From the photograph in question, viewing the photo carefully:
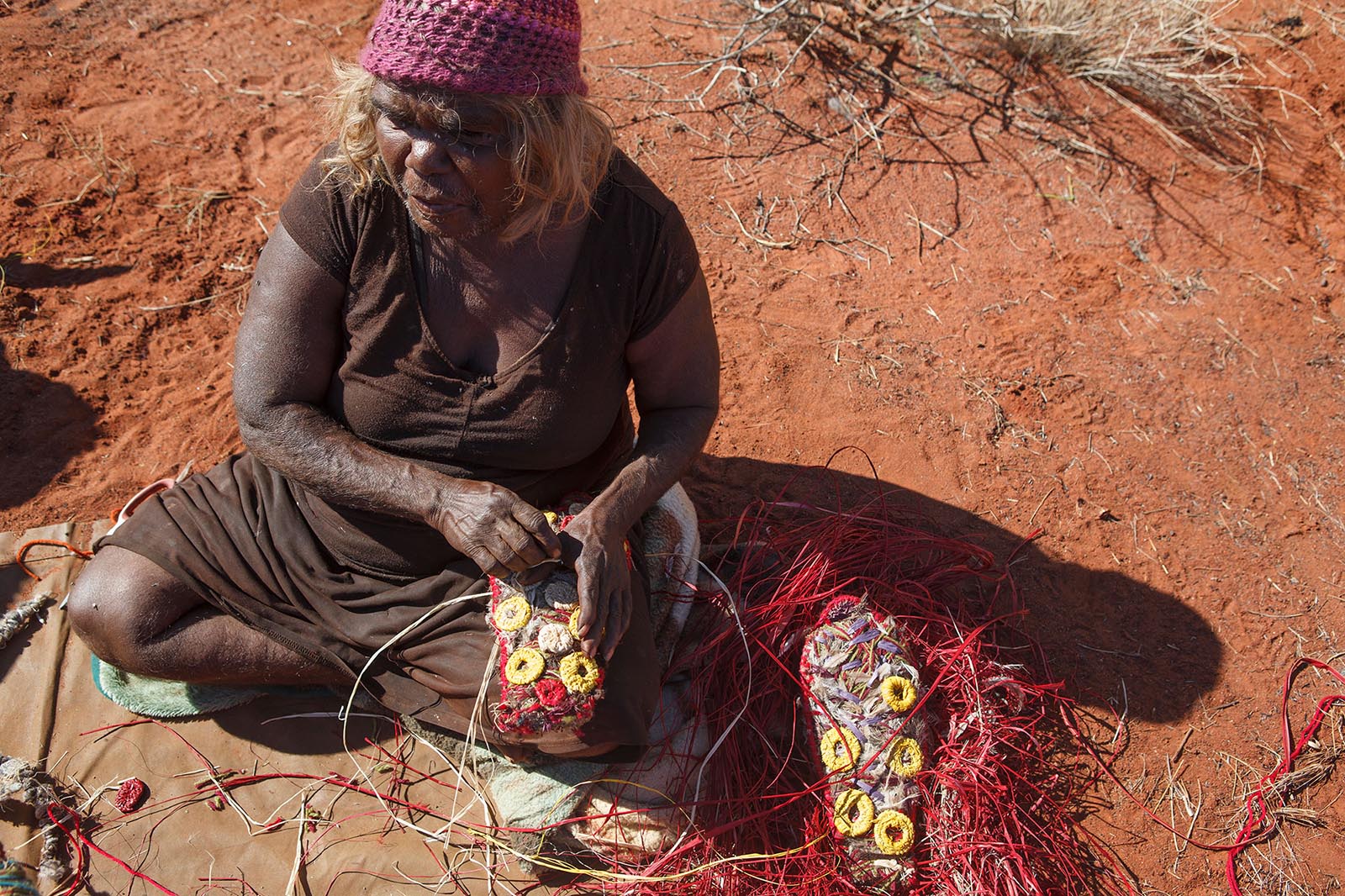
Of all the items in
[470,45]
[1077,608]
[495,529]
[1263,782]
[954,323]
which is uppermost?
[470,45]

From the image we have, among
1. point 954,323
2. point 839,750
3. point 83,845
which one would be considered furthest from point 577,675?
point 954,323

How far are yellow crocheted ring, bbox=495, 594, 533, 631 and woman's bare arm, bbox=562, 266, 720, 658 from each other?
0.43 feet

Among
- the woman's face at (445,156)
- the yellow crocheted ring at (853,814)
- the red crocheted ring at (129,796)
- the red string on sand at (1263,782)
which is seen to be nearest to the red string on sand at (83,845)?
the red crocheted ring at (129,796)

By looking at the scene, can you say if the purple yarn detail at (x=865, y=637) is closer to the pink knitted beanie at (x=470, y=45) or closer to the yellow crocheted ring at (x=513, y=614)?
the yellow crocheted ring at (x=513, y=614)

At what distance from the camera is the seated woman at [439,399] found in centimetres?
178

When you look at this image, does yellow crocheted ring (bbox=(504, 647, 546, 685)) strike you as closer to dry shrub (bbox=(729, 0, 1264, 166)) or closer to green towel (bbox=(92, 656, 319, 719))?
green towel (bbox=(92, 656, 319, 719))

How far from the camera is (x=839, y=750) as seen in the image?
2357 mm

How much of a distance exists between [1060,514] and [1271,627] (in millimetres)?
695

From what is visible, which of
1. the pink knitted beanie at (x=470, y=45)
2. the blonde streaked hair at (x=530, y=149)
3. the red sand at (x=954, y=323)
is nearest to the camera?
the pink knitted beanie at (x=470, y=45)

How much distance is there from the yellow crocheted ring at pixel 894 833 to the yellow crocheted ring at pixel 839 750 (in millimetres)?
145

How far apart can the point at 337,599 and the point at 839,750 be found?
132 centimetres

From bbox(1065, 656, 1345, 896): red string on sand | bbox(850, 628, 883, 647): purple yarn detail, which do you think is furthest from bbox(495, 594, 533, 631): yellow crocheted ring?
bbox(1065, 656, 1345, 896): red string on sand

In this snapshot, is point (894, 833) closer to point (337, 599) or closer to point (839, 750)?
point (839, 750)

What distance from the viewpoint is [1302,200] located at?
164 inches
